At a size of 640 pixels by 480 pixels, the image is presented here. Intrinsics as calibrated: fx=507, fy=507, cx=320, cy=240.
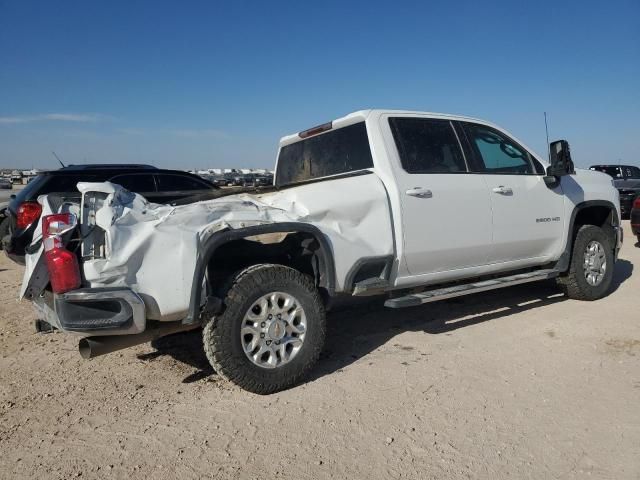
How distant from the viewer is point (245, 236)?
3410mm

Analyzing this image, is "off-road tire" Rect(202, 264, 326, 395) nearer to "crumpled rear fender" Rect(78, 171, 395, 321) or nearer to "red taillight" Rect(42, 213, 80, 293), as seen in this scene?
"crumpled rear fender" Rect(78, 171, 395, 321)

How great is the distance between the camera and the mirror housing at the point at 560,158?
5.04 m

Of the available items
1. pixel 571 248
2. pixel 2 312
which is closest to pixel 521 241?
pixel 571 248

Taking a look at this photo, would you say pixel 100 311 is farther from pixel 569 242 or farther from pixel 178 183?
pixel 178 183

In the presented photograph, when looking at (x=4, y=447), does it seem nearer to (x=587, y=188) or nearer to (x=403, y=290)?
(x=403, y=290)

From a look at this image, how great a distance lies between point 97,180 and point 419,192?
533 centimetres

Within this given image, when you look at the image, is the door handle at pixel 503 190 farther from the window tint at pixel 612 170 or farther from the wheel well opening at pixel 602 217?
the window tint at pixel 612 170

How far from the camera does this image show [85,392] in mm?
3641

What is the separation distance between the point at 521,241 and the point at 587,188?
135 cm

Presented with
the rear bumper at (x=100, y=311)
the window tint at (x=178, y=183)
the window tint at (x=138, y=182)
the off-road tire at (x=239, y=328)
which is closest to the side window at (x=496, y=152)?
the off-road tire at (x=239, y=328)

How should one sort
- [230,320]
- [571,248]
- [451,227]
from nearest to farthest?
[230,320], [451,227], [571,248]

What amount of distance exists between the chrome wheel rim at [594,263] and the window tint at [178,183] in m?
5.75

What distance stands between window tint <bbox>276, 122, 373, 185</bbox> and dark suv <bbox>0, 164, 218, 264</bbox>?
139cm

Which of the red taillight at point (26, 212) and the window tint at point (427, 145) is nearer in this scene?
the window tint at point (427, 145)
